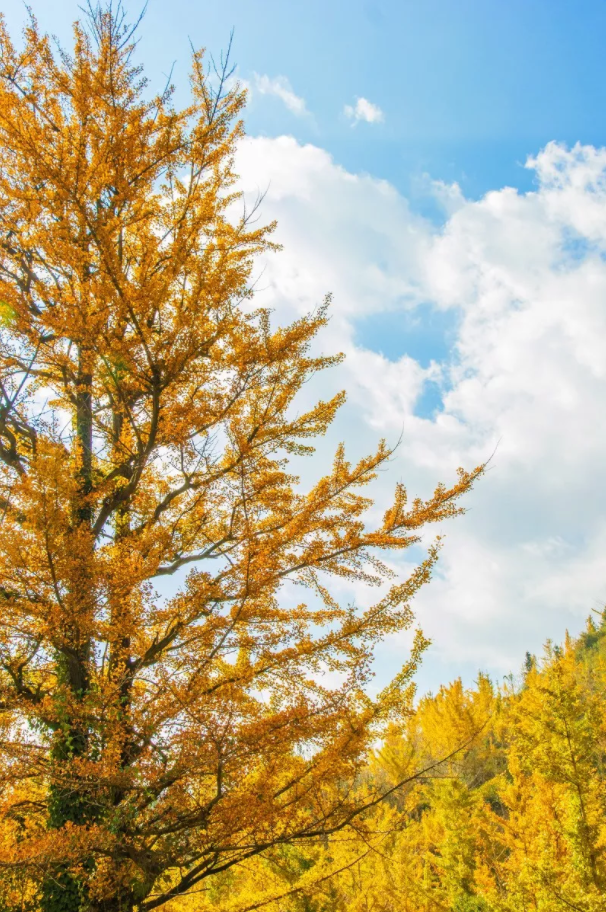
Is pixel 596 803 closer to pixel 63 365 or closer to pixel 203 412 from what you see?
pixel 203 412

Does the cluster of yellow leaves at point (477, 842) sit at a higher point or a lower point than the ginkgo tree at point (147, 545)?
lower

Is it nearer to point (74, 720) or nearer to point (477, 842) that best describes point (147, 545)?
point (74, 720)

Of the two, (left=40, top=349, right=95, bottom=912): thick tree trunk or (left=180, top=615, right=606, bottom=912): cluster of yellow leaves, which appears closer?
(left=40, top=349, right=95, bottom=912): thick tree trunk

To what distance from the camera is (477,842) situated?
49.8 ft

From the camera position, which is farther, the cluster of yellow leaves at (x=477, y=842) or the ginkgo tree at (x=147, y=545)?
the cluster of yellow leaves at (x=477, y=842)

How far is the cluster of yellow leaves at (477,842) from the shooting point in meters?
7.36

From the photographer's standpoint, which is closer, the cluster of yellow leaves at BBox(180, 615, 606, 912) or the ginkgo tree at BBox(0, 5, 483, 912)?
the ginkgo tree at BBox(0, 5, 483, 912)

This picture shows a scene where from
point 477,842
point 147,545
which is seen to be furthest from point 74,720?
point 477,842

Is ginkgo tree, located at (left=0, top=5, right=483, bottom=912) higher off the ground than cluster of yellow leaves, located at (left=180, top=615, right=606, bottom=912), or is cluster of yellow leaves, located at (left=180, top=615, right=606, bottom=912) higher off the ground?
ginkgo tree, located at (left=0, top=5, right=483, bottom=912)

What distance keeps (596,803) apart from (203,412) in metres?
8.98

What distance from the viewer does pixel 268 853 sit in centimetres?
387

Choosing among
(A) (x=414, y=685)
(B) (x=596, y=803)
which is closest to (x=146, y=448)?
(A) (x=414, y=685)

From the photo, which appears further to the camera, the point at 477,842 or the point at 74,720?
the point at 477,842

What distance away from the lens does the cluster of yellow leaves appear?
736cm
